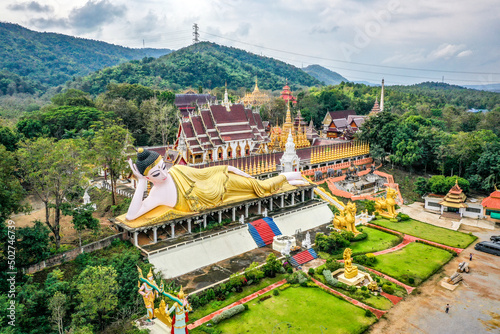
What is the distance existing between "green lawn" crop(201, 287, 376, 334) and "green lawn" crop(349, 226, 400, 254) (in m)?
7.19

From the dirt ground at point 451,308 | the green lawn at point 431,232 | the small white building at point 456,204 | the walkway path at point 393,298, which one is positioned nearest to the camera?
the dirt ground at point 451,308

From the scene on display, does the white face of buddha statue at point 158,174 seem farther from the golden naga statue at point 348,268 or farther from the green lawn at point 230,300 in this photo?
the golden naga statue at point 348,268

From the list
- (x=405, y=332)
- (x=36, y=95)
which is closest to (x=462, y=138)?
(x=405, y=332)

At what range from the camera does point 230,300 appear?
62.6ft

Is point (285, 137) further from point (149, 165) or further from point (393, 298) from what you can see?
point (393, 298)

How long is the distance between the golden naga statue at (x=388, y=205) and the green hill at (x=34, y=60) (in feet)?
313

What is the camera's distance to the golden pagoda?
111ft

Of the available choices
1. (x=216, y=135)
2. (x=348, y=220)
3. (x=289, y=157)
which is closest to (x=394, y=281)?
(x=348, y=220)

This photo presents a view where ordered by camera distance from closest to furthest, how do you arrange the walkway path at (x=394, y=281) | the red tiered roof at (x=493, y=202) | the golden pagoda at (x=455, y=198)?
the walkway path at (x=394, y=281)
the red tiered roof at (x=493, y=202)
the golden pagoda at (x=455, y=198)

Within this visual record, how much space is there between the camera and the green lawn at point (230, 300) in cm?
1789

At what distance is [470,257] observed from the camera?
2500 cm

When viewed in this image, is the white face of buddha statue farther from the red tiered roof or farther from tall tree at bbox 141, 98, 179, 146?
the red tiered roof

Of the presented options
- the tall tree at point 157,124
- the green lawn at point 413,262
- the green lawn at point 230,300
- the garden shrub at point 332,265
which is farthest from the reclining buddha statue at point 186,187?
the tall tree at point 157,124

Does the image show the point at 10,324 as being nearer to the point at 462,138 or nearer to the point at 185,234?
the point at 185,234
